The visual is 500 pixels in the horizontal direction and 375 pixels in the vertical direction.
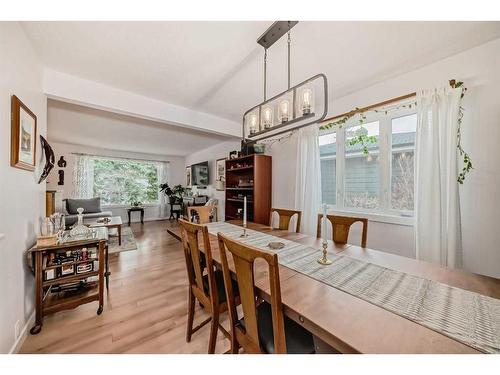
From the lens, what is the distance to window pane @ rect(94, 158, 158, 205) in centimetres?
612

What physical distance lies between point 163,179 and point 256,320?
6970mm

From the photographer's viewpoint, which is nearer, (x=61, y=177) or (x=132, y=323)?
(x=132, y=323)

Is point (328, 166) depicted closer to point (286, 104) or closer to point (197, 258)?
point (286, 104)

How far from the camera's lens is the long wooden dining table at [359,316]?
0.61m

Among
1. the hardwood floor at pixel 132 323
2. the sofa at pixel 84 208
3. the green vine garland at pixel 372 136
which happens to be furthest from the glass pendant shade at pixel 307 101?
the sofa at pixel 84 208

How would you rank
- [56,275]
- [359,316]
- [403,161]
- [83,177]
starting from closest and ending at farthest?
[359,316]
[56,275]
[403,161]
[83,177]

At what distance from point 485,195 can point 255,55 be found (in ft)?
7.42

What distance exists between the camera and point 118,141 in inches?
Result: 199

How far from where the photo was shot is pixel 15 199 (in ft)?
4.43

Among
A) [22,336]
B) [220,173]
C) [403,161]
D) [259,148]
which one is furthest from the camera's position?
[220,173]

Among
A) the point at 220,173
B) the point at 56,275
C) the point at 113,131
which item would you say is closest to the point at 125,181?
the point at 113,131

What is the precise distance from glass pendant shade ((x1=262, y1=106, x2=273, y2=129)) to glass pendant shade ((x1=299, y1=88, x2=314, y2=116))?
0.32 m
